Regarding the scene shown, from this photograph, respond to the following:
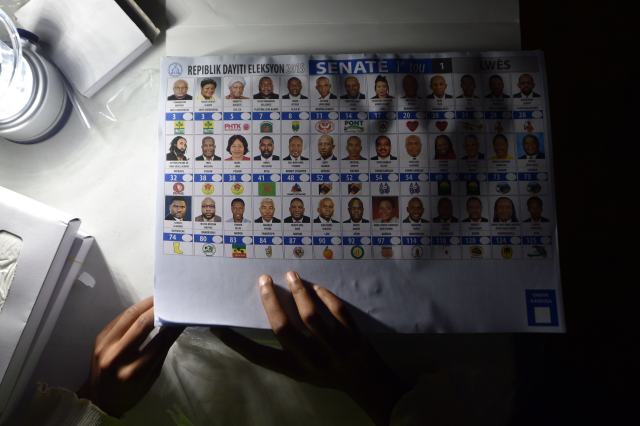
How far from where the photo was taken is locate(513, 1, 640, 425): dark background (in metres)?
0.49

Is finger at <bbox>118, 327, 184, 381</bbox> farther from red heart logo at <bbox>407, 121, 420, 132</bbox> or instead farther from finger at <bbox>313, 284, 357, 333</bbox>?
red heart logo at <bbox>407, 121, 420, 132</bbox>

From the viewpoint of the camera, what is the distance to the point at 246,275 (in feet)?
1.45

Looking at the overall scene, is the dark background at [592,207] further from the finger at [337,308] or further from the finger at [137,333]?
the finger at [137,333]

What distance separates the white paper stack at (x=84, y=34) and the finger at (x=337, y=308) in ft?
1.23

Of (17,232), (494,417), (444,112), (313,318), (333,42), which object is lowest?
(494,417)

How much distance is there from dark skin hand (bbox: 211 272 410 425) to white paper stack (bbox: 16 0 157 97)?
327 millimetres

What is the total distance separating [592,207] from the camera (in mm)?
501

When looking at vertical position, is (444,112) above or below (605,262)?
above

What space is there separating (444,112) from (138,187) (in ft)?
1.25

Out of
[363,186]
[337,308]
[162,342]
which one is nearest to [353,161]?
[363,186]

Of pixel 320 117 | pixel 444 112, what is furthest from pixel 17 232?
pixel 444 112

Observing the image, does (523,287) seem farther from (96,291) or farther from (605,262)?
(96,291)

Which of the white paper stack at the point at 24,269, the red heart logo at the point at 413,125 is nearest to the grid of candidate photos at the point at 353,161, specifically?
the red heart logo at the point at 413,125

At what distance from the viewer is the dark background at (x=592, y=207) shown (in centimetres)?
49
